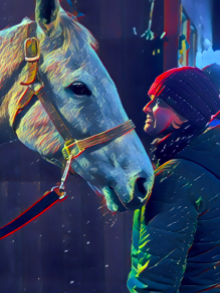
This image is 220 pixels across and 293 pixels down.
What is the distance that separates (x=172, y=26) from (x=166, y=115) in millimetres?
442


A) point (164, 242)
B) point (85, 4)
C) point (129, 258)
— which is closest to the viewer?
point (164, 242)

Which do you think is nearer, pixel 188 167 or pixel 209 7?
pixel 188 167

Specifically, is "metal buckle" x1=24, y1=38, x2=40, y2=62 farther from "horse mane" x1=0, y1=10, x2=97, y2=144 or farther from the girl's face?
the girl's face

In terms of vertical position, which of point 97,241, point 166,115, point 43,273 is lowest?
point 43,273

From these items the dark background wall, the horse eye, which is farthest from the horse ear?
the dark background wall

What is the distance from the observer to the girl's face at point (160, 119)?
1.32 meters

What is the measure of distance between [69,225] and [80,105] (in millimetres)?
695

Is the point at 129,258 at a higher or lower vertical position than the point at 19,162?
lower

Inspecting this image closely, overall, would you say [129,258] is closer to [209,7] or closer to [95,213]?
[95,213]

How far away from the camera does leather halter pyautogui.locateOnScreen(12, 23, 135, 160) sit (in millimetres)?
1191

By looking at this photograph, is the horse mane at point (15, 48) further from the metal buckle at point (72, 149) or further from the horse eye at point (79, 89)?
the metal buckle at point (72, 149)

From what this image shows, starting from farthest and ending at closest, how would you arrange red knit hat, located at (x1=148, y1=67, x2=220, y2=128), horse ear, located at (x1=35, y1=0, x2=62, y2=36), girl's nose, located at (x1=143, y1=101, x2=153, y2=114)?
1. girl's nose, located at (x1=143, y1=101, x2=153, y2=114)
2. red knit hat, located at (x1=148, y1=67, x2=220, y2=128)
3. horse ear, located at (x1=35, y1=0, x2=62, y2=36)

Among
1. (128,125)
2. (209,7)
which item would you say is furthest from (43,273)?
(209,7)

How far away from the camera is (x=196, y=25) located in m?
1.47
